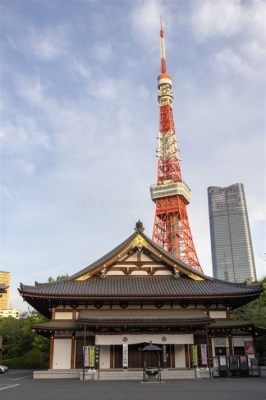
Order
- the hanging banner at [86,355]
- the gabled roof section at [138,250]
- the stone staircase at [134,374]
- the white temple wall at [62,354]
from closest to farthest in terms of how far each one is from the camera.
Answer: the stone staircase at [134,374]
the hanging banner at [86,355]
the white temple wall at [62,354]
the gabled roof section at [138,250]

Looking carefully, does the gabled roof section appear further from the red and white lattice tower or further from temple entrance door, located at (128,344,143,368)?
the red and white lattice tower

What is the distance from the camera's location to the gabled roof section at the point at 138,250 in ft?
102

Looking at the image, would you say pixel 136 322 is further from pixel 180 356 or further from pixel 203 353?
pixel 203 353

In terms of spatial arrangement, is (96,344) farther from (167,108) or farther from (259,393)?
(167,108)

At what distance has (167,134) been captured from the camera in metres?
88.5

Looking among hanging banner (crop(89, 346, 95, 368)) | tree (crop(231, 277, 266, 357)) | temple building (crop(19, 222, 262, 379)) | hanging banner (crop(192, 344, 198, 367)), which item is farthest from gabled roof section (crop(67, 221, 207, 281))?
tree (crop(231, 277, 266, 357))

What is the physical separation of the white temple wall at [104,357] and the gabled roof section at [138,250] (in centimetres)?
594

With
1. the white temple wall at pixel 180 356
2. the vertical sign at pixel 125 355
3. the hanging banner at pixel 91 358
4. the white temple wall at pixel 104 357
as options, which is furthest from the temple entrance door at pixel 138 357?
the hanging banner at pixel 91 358

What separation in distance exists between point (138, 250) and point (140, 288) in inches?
151

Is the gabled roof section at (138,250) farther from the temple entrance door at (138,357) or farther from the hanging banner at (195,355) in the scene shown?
the temple entrance door at (138,357)

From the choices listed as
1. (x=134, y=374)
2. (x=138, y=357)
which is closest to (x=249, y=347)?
(x=138, y=357)

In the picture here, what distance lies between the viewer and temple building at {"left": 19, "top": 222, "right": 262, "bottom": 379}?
26703 mm

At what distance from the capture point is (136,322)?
1042 inches

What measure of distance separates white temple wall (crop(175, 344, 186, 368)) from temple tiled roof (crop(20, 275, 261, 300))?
382cm
